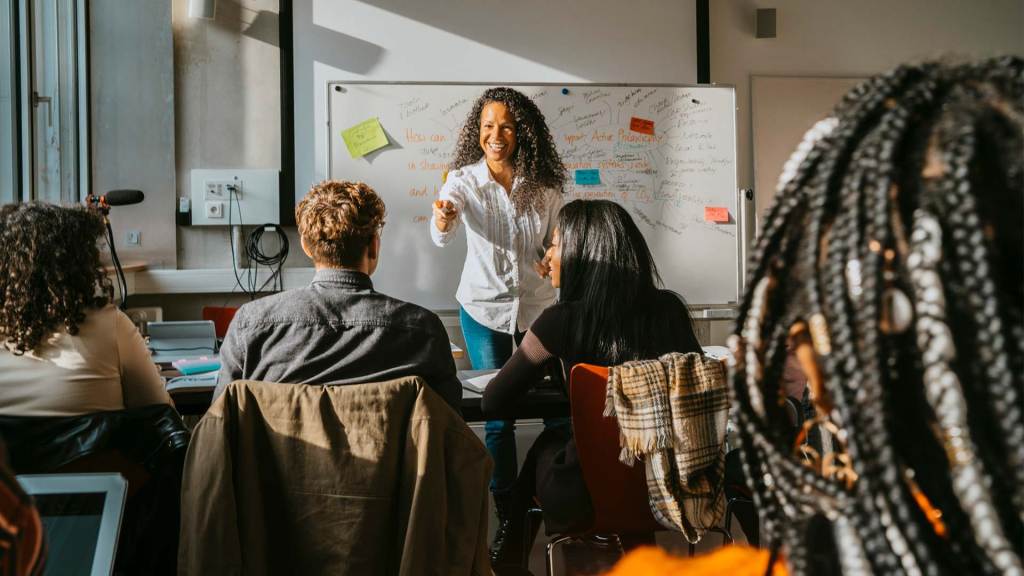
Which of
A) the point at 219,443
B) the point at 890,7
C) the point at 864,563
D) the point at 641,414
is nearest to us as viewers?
the point at 864,563

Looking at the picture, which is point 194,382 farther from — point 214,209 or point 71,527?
point 214,209

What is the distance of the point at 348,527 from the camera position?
1438mm

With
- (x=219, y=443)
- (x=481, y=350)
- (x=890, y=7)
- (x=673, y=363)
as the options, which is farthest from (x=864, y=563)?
(x=890, y=7)

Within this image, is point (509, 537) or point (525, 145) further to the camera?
point (525, 145)

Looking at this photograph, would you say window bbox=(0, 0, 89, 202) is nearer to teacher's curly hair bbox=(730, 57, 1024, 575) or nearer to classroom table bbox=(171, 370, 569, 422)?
classroom table bbox=(171, 370, 569, 422)

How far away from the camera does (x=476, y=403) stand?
1976mm

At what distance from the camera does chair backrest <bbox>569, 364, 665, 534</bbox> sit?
1.75m

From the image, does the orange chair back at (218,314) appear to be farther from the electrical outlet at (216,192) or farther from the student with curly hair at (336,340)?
the student with curly hair at (336,340)

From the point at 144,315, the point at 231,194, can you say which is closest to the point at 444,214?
the point at 231,194

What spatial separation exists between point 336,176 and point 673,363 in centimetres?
261

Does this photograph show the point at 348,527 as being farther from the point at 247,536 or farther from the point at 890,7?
the point at 890,7

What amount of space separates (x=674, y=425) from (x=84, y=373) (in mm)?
1210

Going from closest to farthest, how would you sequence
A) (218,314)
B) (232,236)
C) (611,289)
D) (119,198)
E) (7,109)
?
1. (611,289)
2. (119,198)
3. (7,109)
4. (218,314)
5. (232,236)

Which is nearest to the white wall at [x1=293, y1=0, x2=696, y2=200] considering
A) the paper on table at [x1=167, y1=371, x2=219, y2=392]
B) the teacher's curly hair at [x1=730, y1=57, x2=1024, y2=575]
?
the paper on table at [x1=167, y1=371, x2=219, y2=392]
